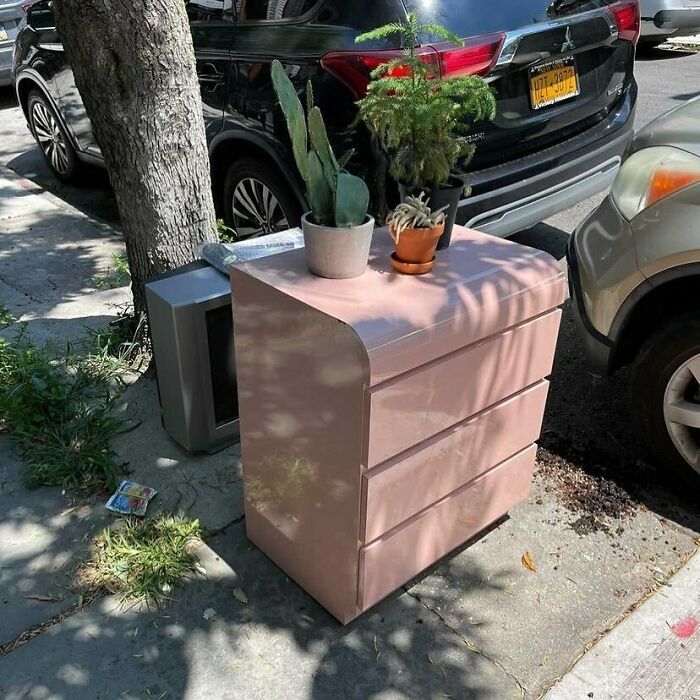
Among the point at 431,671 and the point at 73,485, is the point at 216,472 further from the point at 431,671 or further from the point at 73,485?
the point at 431,671

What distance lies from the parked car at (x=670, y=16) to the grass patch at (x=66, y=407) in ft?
36.8

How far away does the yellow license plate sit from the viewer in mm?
3793

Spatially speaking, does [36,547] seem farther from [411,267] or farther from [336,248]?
[411,267]

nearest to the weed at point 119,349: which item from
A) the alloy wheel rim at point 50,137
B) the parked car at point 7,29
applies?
the alloy wheel rim at point 50,137

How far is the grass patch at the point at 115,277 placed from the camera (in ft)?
15.2

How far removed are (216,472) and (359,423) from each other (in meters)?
1.28

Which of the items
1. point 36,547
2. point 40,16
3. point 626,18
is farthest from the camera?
point 40,16

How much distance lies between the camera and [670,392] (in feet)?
9.17

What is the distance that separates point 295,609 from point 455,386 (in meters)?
0.96

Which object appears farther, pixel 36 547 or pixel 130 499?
pixel 130 499

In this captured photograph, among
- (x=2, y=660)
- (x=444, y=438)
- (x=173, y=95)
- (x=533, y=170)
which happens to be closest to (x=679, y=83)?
(x=533, y=170)

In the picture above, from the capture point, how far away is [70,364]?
3676 millimetres

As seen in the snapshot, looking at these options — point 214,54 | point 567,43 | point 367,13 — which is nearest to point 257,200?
point 214,54

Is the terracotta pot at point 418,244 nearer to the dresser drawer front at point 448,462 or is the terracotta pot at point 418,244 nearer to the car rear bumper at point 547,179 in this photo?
the dresser drawer front at point 448,462
